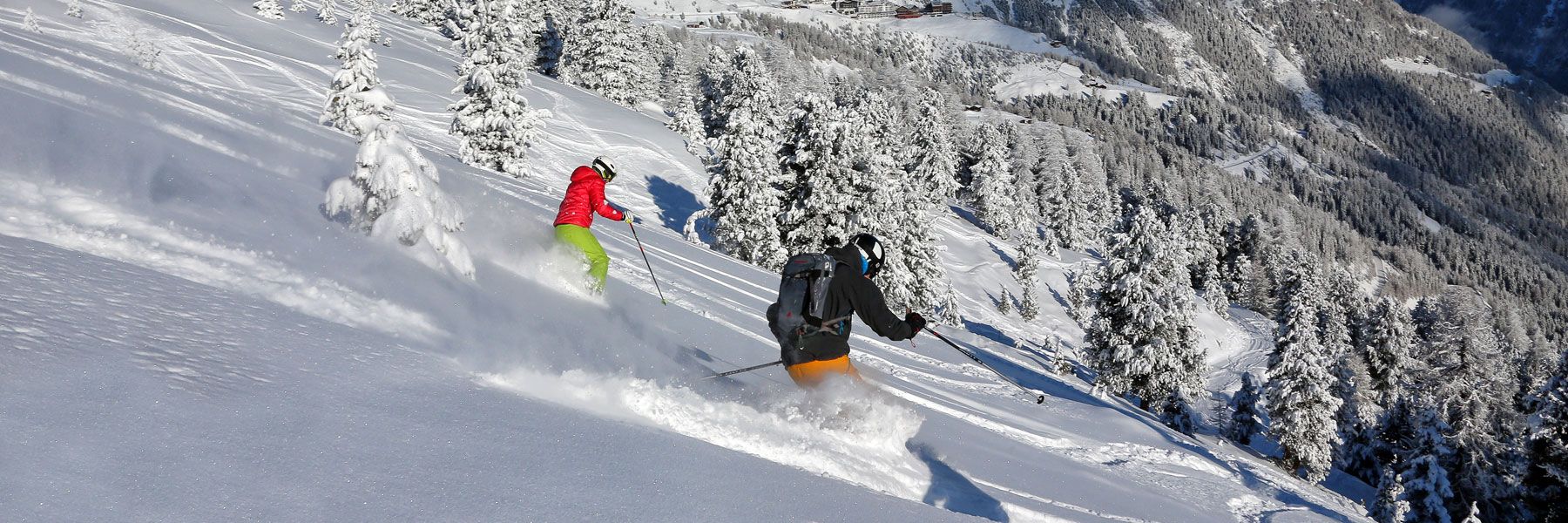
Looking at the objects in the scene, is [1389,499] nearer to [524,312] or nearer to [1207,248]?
[524,312]

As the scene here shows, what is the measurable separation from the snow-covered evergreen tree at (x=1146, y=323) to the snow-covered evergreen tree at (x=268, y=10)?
4200cm

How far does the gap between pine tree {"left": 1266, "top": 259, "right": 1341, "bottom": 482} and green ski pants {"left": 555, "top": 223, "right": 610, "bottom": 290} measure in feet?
122

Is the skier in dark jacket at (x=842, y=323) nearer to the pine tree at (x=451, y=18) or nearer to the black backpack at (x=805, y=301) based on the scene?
the black backpack at (x=805, y=301)

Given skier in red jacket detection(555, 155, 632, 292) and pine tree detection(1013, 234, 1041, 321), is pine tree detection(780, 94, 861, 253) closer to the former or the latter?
skier in red jacket detection(555, 155, 632, 292)

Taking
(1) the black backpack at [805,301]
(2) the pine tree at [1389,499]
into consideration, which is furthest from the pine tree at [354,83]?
(2) the pine tree at [1389,499]

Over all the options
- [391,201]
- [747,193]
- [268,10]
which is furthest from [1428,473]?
[268,10]

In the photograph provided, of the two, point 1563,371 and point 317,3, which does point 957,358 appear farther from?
point 317,3

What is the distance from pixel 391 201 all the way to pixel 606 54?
5461 centimetres

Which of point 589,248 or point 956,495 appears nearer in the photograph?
point 956,495

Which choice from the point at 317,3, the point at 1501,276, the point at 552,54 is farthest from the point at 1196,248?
the point at 1501,276

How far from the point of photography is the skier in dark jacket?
6.88 m

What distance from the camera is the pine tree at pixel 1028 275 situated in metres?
53.5

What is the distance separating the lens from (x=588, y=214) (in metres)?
10.6

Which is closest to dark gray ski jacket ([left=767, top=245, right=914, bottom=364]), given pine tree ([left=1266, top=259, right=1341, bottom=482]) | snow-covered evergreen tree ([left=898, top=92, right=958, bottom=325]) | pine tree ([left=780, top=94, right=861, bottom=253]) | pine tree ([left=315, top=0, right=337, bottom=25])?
pine tree ([left=780, top=94, right=861, bottom=253])
